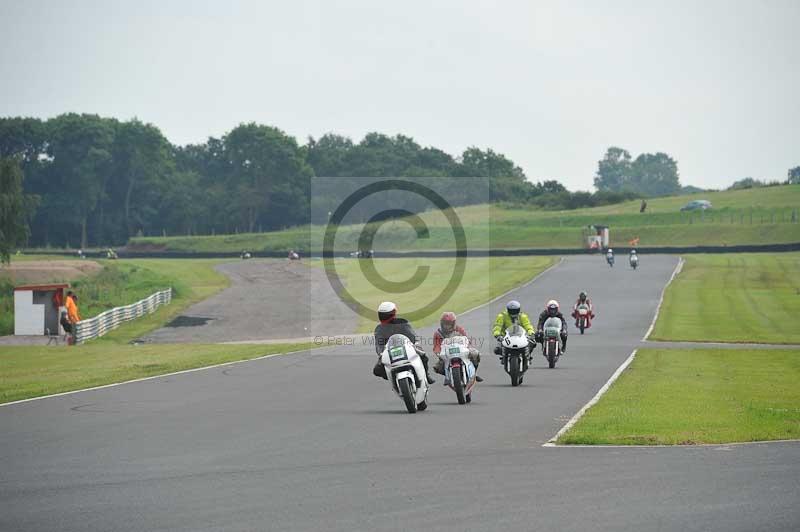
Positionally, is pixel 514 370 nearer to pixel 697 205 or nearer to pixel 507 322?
pixel 507 322

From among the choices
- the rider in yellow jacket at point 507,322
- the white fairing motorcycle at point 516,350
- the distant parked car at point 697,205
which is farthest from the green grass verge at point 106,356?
the distant parked car at point 697,205

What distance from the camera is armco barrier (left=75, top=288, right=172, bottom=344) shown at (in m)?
43.8

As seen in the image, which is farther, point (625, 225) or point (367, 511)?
point (625, 225)

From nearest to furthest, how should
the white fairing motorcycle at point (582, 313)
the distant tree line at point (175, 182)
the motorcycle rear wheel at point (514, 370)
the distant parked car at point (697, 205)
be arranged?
1. the motorcycle rear wheel at point (514, 370)
2. the white fairing motorcycle at point (582, 313)
3. the distant parked car at point (697, 205)
4. the distant tree line at point (175, 182)

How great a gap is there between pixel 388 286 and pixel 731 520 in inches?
2798

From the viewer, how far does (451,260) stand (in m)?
93.2

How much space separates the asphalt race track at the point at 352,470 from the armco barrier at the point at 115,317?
23975 mm

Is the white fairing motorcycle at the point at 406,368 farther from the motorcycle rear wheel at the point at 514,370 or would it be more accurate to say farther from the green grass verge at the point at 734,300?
the green grass verge at the point at 734,300

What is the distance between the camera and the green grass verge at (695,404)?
1403cm

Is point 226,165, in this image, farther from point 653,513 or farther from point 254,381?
point 653,513

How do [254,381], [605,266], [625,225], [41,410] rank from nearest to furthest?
[41,410] → [254,381] → [605,266] → [625,225]

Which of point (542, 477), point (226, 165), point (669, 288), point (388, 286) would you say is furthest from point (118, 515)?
point (226, 165)

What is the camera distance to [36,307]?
47719 millimetres

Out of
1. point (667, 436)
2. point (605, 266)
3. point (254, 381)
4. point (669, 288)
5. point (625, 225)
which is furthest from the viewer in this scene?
point (625, 225)
